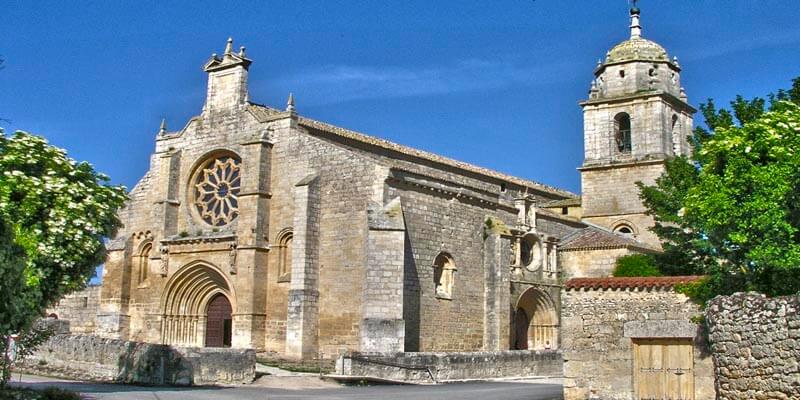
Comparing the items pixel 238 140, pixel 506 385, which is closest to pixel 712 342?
pixel 506 385

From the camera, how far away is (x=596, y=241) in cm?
3316

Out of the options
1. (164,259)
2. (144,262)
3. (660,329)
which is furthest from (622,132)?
(660,329)

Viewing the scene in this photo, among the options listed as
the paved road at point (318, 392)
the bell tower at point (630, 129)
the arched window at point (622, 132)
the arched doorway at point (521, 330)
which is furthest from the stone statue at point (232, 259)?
A: the arched window at point (622, 132)

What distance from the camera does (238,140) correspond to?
3066 centimetres

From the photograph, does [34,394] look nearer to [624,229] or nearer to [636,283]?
[636,283]

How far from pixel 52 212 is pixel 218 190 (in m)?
16.3

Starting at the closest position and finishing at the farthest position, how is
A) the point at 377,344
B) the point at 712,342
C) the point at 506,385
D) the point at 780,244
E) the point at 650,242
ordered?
the point at 712,342 → the point at 780,244 → the point at 506,385 → the point at 377,344 → the point at 650,242

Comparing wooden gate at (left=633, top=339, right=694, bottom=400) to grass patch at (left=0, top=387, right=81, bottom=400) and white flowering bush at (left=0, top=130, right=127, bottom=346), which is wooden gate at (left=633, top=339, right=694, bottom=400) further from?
white flowering bush at (left=0, top=130, right=127, bottom=346)

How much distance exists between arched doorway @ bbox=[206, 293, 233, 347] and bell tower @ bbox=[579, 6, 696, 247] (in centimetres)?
1585

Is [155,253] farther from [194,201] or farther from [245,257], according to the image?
[245,257]

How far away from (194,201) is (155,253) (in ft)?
7.32

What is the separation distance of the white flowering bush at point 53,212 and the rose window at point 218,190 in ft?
48.2

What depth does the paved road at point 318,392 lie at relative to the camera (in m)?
17.0

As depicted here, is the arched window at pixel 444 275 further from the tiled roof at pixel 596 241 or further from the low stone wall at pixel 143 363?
the low stone wall at pixel 143 363
